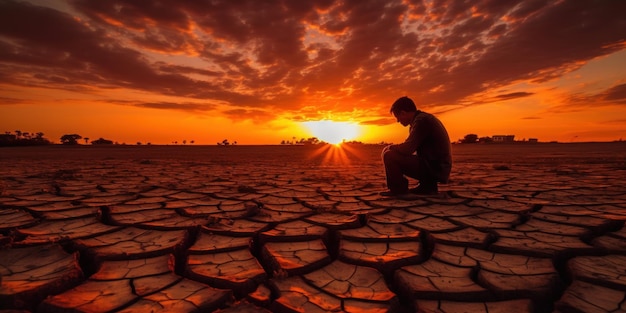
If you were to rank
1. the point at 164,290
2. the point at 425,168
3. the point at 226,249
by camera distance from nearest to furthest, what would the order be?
the point at 164,290
the point at 226,249
the point at 425,168

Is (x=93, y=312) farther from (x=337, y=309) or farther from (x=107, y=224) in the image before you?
(x=107, y=224)

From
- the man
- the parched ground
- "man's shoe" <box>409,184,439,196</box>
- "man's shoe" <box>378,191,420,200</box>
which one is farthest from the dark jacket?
the parched ground

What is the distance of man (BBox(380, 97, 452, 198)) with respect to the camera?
286 cm

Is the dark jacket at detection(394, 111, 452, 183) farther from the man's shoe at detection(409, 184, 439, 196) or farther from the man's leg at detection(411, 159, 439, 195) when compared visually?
the man's shoe at detection(409, 184, 439, 196)

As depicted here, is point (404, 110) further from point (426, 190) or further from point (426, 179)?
point (426, 190)

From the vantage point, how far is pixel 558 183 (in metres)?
3.81

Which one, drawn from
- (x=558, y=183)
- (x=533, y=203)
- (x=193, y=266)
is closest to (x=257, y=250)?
(x=193, y=266)

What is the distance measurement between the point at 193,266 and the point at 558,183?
13.9 ft

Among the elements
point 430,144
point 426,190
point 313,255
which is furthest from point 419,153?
point 313,255

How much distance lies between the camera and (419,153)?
3.07 metres

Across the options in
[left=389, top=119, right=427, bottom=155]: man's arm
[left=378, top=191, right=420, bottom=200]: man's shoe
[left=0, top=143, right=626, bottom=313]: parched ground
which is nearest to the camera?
[left=0, top=143, right=626, bottom=313]: parched ground

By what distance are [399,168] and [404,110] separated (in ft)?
1.80

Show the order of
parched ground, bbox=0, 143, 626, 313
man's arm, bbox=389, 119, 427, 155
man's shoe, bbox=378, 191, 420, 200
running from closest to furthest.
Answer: parched ground, bbox=0, 143, 626, 313 < man's arm, bbox=389, 119, 427, 155 < man's shoe, bbox=378, 191, 420, 200

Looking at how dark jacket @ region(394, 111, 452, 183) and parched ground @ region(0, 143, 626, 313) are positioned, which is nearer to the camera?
parched ground @ region(0, 143, 626, 313)
